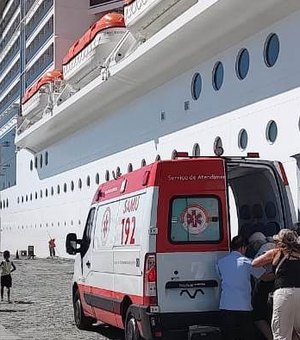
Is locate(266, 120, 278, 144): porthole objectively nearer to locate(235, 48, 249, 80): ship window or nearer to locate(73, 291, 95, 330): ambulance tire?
locate(235, 48, 249, 80): ship window

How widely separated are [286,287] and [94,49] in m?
24.8

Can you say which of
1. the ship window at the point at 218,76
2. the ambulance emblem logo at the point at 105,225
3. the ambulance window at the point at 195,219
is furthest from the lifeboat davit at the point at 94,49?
the ambulance window at the point at 195,219

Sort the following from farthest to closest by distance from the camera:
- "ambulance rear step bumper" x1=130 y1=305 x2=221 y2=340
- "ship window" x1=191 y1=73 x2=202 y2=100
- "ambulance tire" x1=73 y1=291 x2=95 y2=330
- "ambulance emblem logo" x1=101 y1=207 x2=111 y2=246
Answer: "ship window" x1=191 y1=73 x2=202 y2=100, "ambulance tire" x1=73 y1=291 x2=95 y2=330, "ambulance emblem logo" x1=101 y1=207 x2=111 y2=246, "ambulance rear step bumper" x1=130 y1=305 x2=221 y2=340

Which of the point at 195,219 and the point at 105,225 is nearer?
the point at 195,219

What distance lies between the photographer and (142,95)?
86.3ft

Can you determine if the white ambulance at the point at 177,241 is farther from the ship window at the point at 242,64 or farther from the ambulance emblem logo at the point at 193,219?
the ship window at the point at 242,64

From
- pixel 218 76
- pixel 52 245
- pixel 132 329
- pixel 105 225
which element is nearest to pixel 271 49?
pixel 218 76

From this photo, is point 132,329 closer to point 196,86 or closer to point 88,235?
point 88,235

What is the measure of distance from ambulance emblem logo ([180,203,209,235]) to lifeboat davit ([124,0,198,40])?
13.6m

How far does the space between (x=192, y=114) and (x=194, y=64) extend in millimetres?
1402

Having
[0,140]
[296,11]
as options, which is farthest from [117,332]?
[0,140]

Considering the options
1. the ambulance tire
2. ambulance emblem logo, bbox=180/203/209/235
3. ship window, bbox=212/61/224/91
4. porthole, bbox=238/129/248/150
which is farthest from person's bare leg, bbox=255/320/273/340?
ship window, bbox=212/61/224/91

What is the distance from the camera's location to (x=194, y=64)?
834 inches

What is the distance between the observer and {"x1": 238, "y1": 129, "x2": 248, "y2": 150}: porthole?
1770 cm
